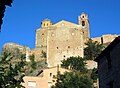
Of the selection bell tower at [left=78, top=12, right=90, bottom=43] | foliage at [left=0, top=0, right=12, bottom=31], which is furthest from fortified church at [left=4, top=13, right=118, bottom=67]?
foliage at [left=0, top=0, right=12, bottom=31]

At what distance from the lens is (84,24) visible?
298 ft

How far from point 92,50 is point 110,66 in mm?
49710

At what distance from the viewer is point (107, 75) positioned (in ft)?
68.3

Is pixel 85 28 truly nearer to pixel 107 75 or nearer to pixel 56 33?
pixel 56 33

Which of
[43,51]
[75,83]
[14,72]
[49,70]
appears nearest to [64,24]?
[43,51]

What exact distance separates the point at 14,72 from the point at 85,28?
57.0m

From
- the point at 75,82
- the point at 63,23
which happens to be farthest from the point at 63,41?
the point at 75,82

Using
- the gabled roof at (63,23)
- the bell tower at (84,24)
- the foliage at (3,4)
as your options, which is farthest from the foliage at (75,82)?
the foliage at (3,4)

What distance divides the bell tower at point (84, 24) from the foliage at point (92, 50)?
8099 millimetres

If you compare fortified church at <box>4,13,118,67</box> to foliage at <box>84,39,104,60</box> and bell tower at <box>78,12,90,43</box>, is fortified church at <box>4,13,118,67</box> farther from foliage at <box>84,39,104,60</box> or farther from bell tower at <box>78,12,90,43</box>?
foliage at <box>84,39,104,60</box>

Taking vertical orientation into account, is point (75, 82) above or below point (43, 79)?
below

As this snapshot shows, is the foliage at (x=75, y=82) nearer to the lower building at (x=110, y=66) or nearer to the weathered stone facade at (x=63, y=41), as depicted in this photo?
the lower building at (x=110, y=66)

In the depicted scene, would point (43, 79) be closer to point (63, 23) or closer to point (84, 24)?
point (63, 23)

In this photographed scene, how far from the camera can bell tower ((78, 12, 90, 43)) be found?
273 ft
